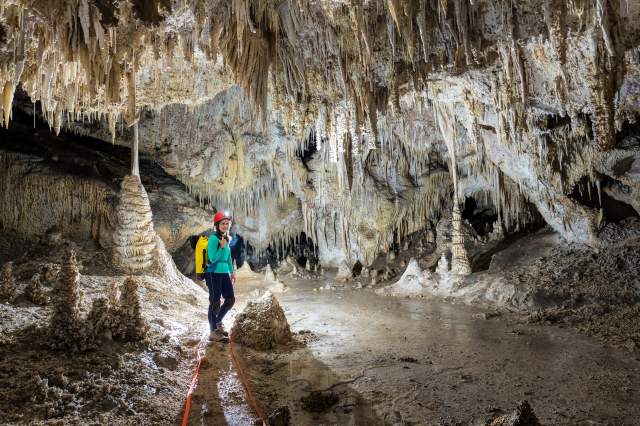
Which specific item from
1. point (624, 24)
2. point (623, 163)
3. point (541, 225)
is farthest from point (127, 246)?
point (541, 225)

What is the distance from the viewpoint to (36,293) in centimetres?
477

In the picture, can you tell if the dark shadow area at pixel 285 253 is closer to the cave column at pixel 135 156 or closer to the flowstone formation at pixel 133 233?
the cave column at pixel 135 156

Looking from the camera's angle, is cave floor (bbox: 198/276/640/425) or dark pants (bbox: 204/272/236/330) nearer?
cave floor (bbox: 198/276/640/425)

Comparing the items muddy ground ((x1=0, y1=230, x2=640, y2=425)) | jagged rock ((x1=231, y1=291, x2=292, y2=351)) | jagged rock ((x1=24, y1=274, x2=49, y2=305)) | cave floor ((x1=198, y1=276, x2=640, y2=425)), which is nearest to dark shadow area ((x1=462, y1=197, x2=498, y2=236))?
muddy ground ((x1=0, y1=230, x2=640, y2=425))

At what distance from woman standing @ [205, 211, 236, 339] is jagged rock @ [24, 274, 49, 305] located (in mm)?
1872

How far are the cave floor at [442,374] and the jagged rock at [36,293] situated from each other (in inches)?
84.4

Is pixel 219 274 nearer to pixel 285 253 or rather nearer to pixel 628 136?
pixel 628 136

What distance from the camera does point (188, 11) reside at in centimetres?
478

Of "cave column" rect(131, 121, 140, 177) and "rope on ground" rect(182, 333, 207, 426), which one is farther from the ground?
"cave column" rect(131, 121, 140, 177)

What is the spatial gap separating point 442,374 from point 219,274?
2705 mm

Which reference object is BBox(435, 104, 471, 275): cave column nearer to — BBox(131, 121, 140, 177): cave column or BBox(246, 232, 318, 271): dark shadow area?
BBox(131, 121, 140, 177): cave column

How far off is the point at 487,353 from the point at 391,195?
9.23 meters

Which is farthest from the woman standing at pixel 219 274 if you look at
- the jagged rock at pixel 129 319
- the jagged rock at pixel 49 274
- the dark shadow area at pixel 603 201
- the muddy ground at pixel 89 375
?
the dark shadow area at pixel 603 201

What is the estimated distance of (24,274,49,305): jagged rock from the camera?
15.5 feet
